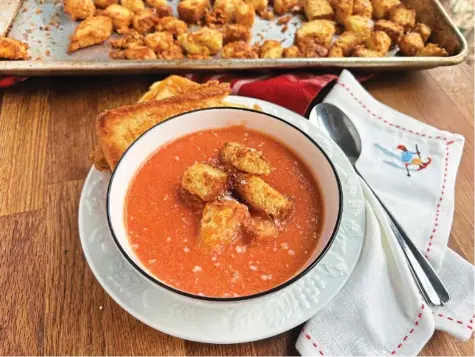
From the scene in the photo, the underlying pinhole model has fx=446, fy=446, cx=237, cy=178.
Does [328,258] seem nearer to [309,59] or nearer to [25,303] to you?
[25,303]

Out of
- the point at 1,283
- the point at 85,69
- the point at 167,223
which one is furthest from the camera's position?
the point at 85,69

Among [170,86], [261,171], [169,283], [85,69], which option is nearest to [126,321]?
[169,283]

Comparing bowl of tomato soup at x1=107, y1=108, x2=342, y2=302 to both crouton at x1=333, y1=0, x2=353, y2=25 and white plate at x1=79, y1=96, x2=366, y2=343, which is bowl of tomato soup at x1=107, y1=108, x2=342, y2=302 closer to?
white plate at x1=79, y1=96, x2=366, y2=343

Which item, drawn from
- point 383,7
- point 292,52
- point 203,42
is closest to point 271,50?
point 292,52

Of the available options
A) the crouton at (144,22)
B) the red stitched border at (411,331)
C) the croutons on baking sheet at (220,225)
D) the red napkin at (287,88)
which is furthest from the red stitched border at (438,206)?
the crouton at (144,22)

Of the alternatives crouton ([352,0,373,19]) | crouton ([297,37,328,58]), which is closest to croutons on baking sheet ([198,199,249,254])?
crouton ([297,37,328,58])

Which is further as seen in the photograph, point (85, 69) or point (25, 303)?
point (85, 69)
